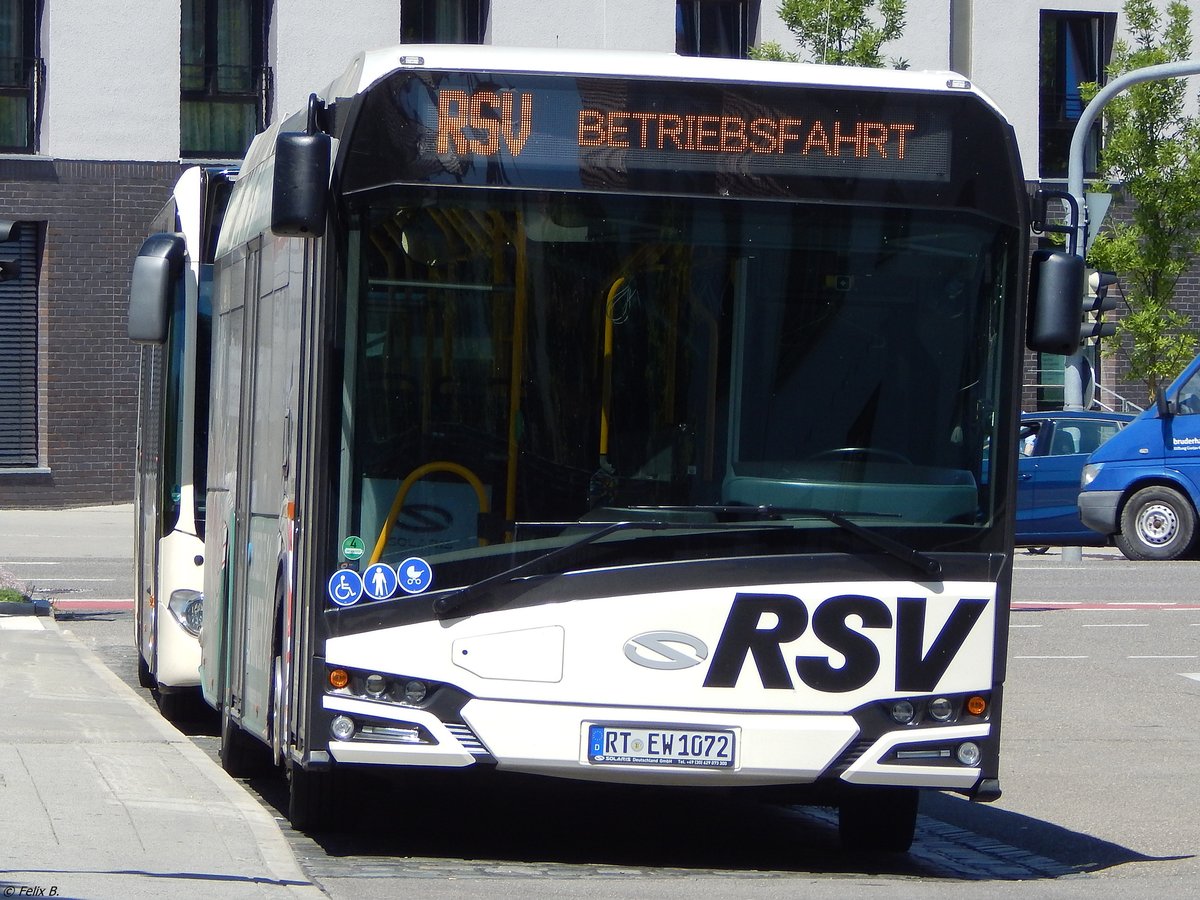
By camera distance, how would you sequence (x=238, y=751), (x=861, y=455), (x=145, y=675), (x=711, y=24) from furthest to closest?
(x=711, y=24) → (x=145, y=675) → (x=238, y=751) → (x=861, y=455)

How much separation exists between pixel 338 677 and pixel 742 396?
163 cm

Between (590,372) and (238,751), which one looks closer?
(590,372)

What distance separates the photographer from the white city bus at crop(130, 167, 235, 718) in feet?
34.9

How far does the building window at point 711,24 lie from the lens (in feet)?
105

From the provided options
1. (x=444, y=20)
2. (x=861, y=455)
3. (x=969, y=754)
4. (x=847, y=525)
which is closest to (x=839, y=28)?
(x=444, y=20)

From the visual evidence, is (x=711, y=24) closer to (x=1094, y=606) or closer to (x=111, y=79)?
(x=111, y=79)

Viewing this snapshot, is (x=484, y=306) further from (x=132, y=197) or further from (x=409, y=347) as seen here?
(x=132, y=197)

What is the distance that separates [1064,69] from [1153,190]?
5411 mm

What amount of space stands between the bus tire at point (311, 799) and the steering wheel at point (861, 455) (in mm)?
2097

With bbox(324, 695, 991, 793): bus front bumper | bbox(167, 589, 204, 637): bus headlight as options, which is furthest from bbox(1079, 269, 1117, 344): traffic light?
bbox(324, 695, 991, 793): bus front bumper

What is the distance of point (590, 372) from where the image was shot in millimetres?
6895

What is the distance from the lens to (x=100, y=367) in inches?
1177

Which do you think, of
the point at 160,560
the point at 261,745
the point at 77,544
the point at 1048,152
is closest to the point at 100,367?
the point at 77,544

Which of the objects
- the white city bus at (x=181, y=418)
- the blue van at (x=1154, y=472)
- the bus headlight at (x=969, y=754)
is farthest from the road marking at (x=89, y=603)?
the bus headlight at (x=969, y=754)
